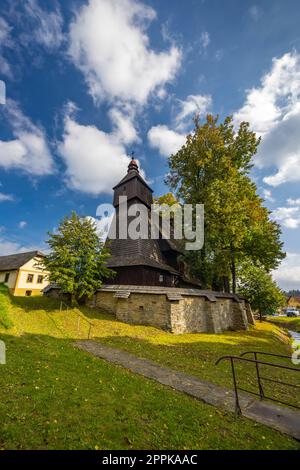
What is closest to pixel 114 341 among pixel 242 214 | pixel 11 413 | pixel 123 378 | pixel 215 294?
pixel 123 378

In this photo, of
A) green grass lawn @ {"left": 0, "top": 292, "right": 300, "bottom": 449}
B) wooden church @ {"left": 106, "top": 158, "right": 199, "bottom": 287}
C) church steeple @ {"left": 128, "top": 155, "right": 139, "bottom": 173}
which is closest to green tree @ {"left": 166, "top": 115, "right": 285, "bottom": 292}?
wooden church @ {"left": 106, "top": 158, "right": 199, "bottom": 287}

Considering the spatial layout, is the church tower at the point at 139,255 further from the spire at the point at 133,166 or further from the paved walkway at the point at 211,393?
the paved walkway at the point at 211,393

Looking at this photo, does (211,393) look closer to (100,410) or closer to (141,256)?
(100,410)

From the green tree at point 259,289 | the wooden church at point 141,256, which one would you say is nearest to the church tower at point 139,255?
the wooden church at point 141,256

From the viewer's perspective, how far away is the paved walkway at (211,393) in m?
4.78

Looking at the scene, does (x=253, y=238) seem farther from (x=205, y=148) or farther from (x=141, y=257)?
(x=141, y=257)

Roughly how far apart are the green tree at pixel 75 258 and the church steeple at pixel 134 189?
23.4ft

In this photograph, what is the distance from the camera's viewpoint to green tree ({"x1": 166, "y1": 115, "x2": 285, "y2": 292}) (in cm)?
1862

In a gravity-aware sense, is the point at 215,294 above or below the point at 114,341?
above

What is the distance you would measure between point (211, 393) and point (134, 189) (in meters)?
20.0

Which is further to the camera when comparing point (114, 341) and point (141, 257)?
point (141, 257)

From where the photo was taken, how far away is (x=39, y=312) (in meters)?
15.1
